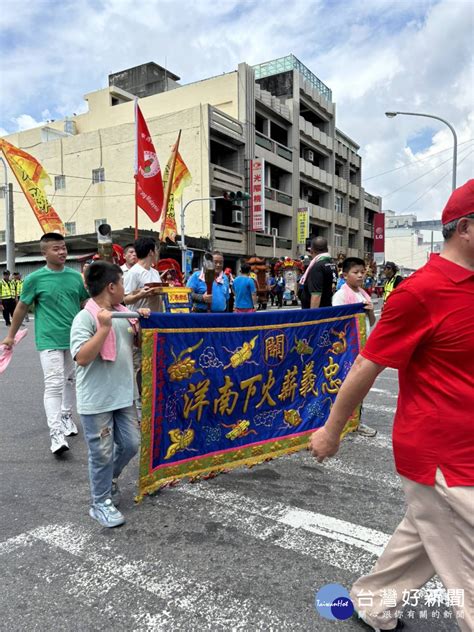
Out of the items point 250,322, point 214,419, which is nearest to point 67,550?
point 214,419

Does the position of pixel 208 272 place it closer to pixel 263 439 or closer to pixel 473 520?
pixel 263 439

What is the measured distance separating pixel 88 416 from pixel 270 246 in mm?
29789

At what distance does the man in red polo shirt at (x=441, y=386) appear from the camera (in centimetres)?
155

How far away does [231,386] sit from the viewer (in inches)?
142

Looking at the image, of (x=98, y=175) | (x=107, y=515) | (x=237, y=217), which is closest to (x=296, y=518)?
(x=107, y=515)

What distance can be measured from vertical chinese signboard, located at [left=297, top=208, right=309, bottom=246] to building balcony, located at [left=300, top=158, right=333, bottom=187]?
146 inches

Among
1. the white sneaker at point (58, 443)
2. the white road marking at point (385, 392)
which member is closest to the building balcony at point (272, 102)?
the white road marking at point (385, 392)

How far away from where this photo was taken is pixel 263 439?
3.82 metres

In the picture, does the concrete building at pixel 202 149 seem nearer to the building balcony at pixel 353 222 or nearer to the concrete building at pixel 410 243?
the building balcony at pixel 353 222

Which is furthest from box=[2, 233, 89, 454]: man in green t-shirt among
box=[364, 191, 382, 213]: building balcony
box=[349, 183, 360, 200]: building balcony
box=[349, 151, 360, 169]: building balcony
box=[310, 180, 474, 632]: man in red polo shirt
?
box=[364, 191, 382, 213]: building balcony

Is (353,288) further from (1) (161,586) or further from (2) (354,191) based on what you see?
(2) (354,191)

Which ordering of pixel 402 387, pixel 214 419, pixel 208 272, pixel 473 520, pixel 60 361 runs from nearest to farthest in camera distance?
pixel 473 520, pixel 402 387, pixel 214 419, pixel 60 361, pixel 208 272

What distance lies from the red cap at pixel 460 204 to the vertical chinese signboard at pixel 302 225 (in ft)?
112

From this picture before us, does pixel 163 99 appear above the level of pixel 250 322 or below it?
above
